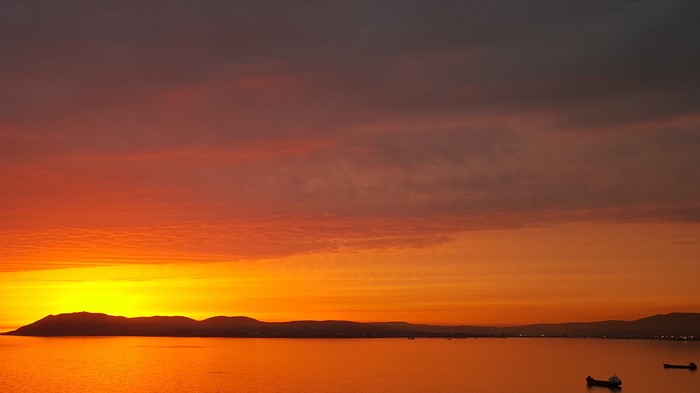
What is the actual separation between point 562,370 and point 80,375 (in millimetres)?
113127

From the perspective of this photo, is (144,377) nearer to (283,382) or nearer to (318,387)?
(283,382)

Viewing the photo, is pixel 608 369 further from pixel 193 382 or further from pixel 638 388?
pixel 193 382

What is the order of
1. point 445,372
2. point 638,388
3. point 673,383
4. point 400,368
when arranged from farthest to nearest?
point 400,368 → point 445,372 → point 673,383 → point 638,388

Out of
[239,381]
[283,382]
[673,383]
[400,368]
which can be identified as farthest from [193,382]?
[673,383]

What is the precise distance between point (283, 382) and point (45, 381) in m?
46.0

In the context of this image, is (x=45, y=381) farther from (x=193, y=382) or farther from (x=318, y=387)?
(x=318, y=387)

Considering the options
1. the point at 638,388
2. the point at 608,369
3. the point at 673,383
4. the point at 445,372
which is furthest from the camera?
the point at 608,369

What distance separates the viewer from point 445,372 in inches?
6019

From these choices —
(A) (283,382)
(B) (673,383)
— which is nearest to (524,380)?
(B) (673,383)

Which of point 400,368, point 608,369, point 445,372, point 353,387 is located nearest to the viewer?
point 353,387

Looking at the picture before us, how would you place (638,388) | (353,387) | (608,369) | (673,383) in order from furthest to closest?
1. (608,369)
2. (673,383)
3. (638,388)
4. (353,387)

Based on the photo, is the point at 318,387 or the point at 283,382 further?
the point at 283,382

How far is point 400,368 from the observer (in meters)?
163

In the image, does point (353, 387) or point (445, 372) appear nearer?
point (353, 387)
